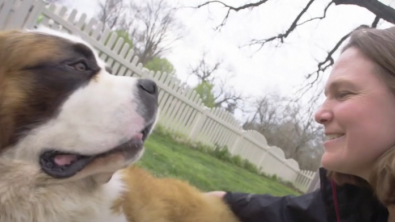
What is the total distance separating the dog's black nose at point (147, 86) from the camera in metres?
2.00

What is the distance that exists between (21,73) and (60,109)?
236mm

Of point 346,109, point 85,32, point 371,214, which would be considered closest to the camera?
point 346,109

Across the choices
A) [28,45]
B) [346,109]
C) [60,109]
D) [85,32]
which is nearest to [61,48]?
[28,45]

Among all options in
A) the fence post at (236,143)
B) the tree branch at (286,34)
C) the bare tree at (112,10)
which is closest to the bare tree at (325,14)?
the tree branch at (286,34)

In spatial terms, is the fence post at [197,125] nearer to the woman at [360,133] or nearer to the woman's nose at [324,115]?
the woman at [360,133]

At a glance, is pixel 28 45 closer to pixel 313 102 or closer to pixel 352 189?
pixel 352 189

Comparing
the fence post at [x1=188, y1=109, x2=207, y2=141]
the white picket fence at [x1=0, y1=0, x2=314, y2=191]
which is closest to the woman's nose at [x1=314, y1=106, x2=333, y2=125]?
the white picket fence at [x1=0, y1=0, x2=314, y2=191]

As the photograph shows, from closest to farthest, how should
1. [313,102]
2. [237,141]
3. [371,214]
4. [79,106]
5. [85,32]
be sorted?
[79,106]
[371,214]
[85,32]
[313,102]
[237,141]

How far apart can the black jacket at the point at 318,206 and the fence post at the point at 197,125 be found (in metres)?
8.95

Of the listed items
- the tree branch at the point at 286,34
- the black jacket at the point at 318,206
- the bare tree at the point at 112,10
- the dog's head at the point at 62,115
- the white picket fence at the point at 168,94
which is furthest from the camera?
the bare tree at the point at 112,10

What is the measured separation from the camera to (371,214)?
2.27 metres

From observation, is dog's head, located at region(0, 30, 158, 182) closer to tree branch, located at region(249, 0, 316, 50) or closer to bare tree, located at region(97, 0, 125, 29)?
tree branch, located at region(249, 0, 316, 50)

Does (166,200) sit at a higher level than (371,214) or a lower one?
lower

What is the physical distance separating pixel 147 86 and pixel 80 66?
0.31 m
